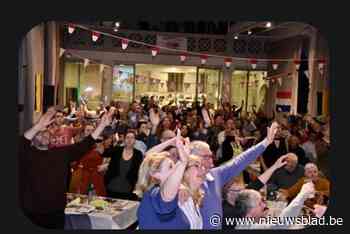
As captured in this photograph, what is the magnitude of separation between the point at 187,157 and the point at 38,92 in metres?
1.32

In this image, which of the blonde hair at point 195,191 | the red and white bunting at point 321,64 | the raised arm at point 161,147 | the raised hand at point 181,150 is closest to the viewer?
the raised hand at point 181,150

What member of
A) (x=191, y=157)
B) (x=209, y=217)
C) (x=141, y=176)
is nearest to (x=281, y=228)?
(x=209, y=217)

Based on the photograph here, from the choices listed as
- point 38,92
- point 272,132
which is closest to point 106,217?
point 38,92

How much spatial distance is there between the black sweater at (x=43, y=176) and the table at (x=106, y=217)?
122mm

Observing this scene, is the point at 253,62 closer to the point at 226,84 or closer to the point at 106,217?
the point at 226,84

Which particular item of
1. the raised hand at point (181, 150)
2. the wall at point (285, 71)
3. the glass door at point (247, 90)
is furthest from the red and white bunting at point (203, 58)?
the raised hand at point (181, 150)

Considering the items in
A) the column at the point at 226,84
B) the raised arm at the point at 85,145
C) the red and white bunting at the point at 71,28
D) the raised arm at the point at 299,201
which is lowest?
the raised arm at the point at 299,201

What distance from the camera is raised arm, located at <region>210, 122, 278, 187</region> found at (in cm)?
428

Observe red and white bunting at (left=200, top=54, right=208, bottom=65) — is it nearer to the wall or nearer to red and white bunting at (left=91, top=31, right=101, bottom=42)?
the wall

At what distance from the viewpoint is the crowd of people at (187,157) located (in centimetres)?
421

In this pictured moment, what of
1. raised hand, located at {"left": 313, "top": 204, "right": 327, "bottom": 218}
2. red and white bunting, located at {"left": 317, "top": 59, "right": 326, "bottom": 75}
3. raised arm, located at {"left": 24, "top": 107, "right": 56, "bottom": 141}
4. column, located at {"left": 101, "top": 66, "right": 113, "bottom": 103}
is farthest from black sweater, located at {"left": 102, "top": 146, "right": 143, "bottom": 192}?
red and white bunting, located at {"left": 317, "top": 59, "right": 326, "bottom": 75}

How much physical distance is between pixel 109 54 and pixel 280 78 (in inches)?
58.9

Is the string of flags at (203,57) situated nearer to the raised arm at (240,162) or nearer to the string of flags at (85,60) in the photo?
the string of flags at (85,60)

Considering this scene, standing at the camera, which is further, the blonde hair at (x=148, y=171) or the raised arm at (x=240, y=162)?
the raised arm at (x=240, y=162)
